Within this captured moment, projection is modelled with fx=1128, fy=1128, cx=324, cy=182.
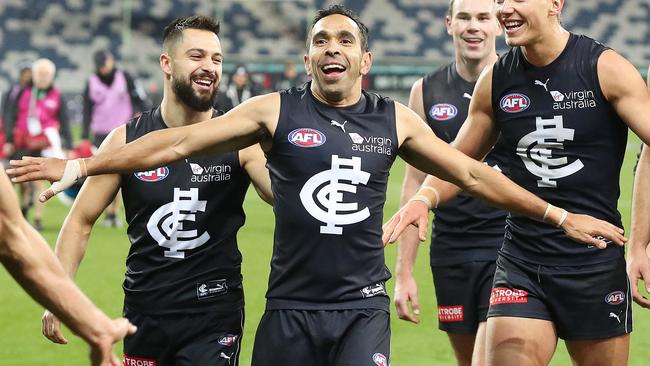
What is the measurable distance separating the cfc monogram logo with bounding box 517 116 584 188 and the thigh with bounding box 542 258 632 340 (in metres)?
0.45

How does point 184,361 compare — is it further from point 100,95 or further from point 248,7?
point 248,7

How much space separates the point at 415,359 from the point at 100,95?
9.04 metres

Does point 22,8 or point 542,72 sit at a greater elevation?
point 22,8

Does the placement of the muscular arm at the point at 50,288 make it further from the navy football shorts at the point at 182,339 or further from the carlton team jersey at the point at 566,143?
the carlton team jersey at the point at 566,143

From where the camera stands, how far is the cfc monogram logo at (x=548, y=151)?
5.43 metres

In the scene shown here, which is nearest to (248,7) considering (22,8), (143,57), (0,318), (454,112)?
(143,57)

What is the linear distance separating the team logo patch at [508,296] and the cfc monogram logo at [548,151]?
21.0 inches

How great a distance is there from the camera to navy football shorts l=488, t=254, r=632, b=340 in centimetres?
545

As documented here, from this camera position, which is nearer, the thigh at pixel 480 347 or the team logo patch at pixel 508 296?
the team logo patch at pixel 508 296

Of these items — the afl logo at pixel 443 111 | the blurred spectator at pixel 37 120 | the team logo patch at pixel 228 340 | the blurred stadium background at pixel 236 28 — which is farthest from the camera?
the blurred stadium background at pixel 236 28

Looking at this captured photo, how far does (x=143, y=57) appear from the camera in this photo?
135 feet

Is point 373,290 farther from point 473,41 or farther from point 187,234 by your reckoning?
point 473,41

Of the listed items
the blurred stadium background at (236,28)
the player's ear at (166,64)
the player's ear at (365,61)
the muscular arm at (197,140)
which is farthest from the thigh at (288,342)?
the blurred stadium background at (236,28)

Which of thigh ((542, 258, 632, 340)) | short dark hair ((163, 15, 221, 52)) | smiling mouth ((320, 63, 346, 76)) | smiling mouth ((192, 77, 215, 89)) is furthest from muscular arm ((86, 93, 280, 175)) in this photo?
thigh ((542, 258, 632, 340))
